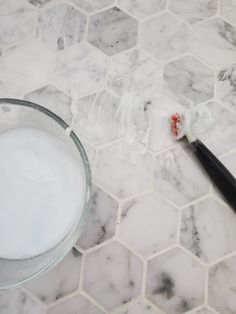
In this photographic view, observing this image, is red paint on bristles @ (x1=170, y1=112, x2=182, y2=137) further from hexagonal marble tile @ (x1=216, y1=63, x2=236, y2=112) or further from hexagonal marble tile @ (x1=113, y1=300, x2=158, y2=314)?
hexagonal marble tile @ (x1=113, y1=300, x2=158, y2=314)

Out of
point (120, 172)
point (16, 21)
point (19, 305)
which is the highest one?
point (16, 21)

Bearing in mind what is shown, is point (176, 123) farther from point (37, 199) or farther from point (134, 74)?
point (37, 199)

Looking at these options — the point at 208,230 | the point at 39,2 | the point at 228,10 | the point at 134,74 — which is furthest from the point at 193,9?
the point at 208,230

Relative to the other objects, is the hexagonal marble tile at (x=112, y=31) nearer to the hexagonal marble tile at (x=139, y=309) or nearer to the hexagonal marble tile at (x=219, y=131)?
the hexagonal marble tile at (x=219, y=131)

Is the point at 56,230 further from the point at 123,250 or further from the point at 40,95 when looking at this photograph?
the point at 40,95

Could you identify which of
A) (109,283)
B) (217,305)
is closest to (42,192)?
(109,283)

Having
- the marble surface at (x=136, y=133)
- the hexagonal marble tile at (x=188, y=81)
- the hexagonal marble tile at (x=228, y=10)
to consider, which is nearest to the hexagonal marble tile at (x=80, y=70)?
the marble surface at (x=136, y=133)
